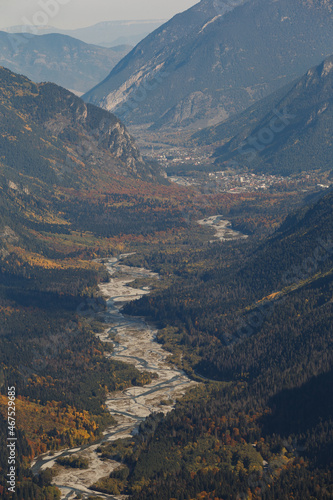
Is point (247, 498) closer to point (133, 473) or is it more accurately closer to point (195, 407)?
point (133, 473)

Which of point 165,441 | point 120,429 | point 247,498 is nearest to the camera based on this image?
point 247,498

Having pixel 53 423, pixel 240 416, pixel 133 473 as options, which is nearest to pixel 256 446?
pixel 240 416

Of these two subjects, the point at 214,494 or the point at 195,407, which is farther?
the point at 195,407

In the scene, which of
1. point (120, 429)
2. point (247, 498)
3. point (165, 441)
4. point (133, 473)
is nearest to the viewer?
point (247, 498)

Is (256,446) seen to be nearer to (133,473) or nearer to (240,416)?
(240,416)

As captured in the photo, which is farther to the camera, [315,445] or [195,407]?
[195,407]

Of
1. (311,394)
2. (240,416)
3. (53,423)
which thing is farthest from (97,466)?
(311,394)

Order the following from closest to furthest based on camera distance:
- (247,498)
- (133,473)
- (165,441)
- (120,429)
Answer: (247,498), (133,473), (165,441), (120,429)

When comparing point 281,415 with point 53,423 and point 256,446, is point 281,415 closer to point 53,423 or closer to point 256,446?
point 256,446
